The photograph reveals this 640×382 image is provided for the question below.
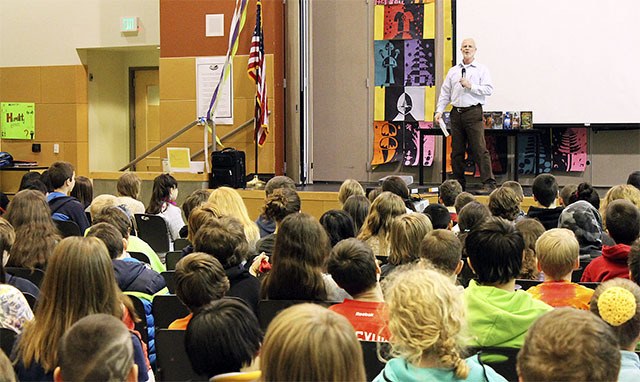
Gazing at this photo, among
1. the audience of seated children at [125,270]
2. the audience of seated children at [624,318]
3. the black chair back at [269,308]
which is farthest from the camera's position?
the audience of seated children at [125,270]

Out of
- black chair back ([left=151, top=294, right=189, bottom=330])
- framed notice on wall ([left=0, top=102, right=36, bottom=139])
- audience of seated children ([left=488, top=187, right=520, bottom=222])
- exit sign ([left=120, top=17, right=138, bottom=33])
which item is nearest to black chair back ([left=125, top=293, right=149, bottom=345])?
black chair back ([left=151, top=294, right=189, bottom=330])

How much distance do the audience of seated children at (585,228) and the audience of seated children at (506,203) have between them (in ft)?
1.33

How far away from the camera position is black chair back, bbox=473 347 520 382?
2.84 meters

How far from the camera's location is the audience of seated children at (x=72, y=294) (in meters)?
2.65

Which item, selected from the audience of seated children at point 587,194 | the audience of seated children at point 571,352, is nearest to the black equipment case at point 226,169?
the audience of seated children at point 587,194

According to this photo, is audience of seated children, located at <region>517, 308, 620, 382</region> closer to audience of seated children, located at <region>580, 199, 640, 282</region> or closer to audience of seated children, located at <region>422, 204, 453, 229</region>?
audience of seated children, located at <region>580, 199, 640, 282</region>

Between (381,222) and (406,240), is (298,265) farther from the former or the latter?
(381,222)

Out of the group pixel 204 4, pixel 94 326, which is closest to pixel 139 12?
pixel 204 4

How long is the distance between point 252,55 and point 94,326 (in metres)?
9.05

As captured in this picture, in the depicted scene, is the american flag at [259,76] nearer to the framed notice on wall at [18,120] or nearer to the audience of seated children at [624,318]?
the framed notice on wall at [18,120]

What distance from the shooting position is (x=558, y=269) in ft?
11.6

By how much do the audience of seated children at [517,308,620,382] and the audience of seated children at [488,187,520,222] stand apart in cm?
381

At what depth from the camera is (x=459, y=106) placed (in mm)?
9227

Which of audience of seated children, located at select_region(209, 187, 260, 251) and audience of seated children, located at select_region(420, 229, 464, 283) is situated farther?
audience of seated children, located at select_region(209, 187, 260, 251)
